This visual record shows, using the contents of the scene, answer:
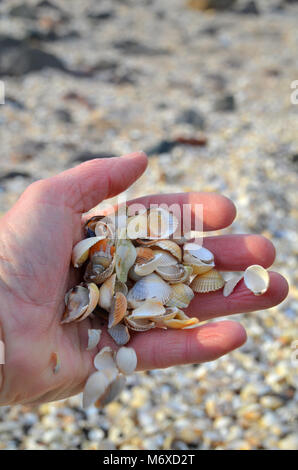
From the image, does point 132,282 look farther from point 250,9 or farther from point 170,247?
point 250,9

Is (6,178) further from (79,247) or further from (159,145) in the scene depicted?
(79,247)

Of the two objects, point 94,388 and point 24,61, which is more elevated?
point 24,61

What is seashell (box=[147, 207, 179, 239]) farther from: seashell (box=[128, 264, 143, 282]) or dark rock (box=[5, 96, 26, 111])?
dark rock (box=[5, 96, 26, 111])

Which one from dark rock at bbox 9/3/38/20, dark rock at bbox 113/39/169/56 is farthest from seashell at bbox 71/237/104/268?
dark rock at bbox 9/3/38/20

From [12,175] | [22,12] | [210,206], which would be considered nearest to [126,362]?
[210,206]

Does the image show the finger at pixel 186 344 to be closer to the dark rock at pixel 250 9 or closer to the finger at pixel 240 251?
the finger at pixel 240 251
